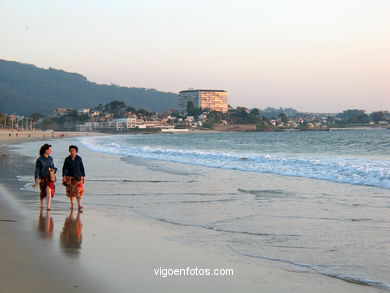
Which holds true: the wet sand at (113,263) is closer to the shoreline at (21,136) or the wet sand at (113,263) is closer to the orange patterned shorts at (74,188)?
the orange patterned shorts at (74,188)

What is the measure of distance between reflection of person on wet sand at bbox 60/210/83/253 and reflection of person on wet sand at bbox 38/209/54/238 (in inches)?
7.4

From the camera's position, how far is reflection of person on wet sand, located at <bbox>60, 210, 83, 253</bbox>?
6477 millimetres

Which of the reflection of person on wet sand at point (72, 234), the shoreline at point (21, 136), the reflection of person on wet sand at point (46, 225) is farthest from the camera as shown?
the shoreline at point (21, 136)

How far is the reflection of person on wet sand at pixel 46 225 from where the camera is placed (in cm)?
722

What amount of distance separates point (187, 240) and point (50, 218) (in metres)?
2.79

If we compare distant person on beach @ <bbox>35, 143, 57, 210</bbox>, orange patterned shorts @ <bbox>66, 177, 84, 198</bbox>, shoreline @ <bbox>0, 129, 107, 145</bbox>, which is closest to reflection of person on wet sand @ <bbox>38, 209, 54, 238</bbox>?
distant person on beach @ <bbox>35, 143, 57, 210</bbox>

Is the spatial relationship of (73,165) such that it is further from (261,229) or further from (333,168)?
(333,168)

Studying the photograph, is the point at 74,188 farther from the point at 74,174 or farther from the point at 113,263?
the point at 113,263

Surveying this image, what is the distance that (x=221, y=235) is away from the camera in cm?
750

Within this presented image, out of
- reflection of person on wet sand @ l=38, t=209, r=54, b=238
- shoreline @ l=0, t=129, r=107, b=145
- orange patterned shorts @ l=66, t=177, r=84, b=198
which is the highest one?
orange patterned shorts @ l=66, t=177, r=84, b=198

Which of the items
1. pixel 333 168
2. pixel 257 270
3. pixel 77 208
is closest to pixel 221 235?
pixel 257 270

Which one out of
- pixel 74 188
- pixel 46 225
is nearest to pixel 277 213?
pixel 74 188

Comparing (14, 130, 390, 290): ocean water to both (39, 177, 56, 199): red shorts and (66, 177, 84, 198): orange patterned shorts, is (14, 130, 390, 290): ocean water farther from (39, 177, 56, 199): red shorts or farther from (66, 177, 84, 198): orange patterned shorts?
(39, 177, 56, 199): red shorts

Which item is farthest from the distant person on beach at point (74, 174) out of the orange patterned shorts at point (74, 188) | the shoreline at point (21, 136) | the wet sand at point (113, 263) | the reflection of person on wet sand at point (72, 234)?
the shoreline at point (21, 136)
